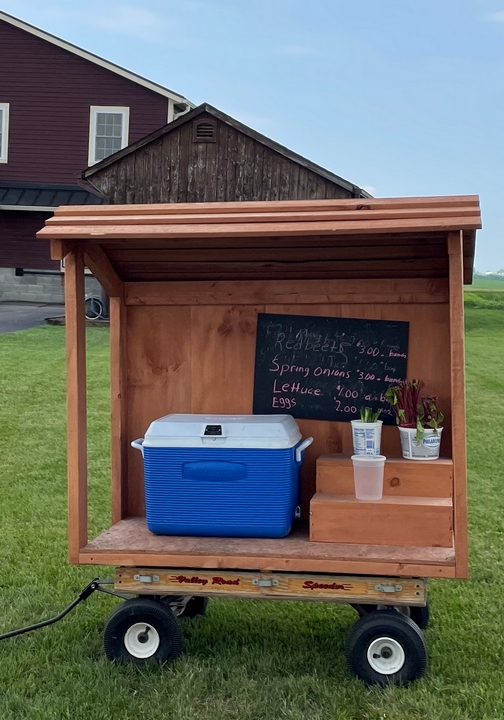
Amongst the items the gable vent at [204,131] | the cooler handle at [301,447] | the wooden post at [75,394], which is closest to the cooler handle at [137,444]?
the wooden post at [75,394]

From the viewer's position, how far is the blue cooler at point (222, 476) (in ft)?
12.5

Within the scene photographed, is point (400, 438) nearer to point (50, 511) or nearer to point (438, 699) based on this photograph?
point (438, 699)

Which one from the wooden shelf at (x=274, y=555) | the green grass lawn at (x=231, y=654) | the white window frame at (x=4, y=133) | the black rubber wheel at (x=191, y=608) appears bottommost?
the green grass lawn at (x=231, y=654)

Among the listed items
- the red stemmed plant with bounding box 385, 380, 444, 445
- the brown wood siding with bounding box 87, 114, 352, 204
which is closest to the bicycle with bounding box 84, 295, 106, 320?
the brown wood siding with bounding box 87, 114, 352, 204

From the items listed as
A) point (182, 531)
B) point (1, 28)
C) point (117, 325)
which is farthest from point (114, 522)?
point (1, 28)

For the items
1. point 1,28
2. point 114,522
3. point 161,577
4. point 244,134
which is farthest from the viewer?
point 1,28

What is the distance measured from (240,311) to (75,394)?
0.94 meters

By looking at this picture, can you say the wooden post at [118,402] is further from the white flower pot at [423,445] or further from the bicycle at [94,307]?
the bicycle at [94,307]

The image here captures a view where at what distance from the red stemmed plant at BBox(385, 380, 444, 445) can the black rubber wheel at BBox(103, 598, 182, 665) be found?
1348 mm

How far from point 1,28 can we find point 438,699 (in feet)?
79.6

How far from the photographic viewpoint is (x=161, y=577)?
3820 millimetres

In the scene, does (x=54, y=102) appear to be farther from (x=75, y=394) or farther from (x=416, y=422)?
(x=416, y=422)

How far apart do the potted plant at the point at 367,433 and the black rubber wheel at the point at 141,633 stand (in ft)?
3.64

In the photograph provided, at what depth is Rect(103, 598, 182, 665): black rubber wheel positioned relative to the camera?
3816 mm
